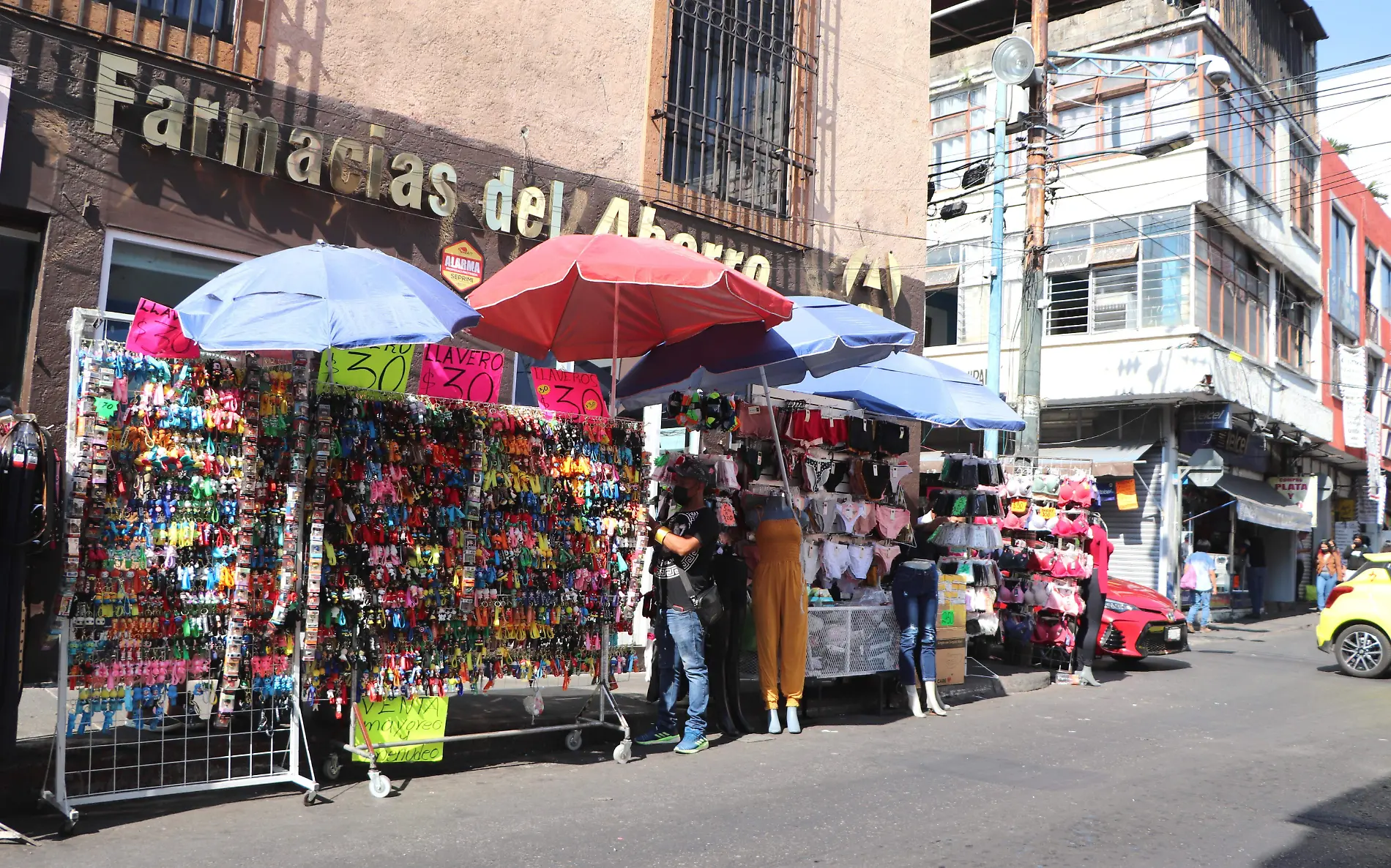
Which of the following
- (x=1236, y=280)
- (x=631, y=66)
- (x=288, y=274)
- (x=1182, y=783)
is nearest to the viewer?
(x=288, y=274)

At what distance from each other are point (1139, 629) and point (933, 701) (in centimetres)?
532

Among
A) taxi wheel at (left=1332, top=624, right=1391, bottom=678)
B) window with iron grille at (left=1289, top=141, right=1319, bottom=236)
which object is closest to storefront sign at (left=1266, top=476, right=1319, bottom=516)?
window with iron grille at (left=1289, top=141, right=1319, bottom=236)

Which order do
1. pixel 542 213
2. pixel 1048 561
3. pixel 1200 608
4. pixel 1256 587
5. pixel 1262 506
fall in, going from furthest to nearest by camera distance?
pixel 1256 587 < pixel 1262 506 < pixel 1200 608 < pixel 1048 561 < pixel 542 213

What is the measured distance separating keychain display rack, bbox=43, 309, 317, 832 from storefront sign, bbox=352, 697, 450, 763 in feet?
1.40

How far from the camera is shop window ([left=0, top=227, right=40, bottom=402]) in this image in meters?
8.61

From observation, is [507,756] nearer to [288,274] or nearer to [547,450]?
[547,450]

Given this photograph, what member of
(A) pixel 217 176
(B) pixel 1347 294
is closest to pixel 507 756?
(A) pixel 217 176

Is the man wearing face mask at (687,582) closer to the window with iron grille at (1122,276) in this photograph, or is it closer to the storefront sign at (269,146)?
the storefront sign at (269,146)

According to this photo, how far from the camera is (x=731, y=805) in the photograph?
6.37 m

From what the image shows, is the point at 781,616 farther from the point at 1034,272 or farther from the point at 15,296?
the point at 1034,272

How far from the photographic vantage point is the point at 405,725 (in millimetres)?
6656

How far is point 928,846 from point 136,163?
7.99 metres

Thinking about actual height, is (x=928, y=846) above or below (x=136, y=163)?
below

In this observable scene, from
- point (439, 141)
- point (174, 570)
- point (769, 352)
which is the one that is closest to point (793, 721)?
point (769, 352)
